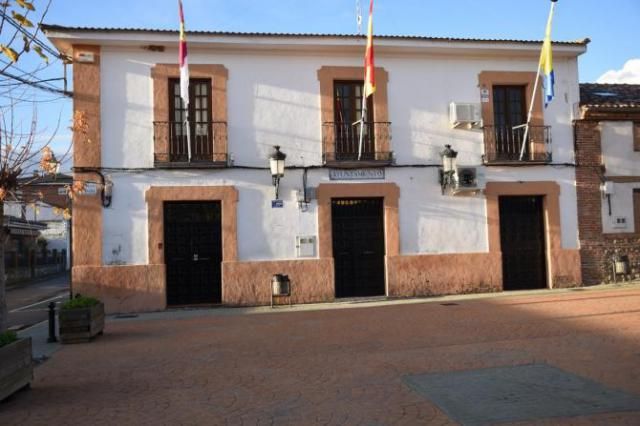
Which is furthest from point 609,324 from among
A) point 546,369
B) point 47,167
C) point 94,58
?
point 94,58

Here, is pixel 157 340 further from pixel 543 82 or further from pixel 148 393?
pixel 543 82

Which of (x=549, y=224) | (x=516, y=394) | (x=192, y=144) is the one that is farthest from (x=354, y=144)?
(x=516, y=394)

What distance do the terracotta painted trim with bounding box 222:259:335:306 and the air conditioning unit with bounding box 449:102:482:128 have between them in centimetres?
453

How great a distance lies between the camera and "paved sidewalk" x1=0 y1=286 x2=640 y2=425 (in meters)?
4.93

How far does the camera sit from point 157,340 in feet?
28.8

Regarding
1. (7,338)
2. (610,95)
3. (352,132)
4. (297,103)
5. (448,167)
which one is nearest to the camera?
(7,338)

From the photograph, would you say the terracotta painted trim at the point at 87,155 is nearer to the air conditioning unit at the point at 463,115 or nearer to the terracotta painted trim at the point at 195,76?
the terracotta painted trim at the point at 195,76

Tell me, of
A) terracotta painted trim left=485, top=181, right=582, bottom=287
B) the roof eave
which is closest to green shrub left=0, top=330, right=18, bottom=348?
the roof eave

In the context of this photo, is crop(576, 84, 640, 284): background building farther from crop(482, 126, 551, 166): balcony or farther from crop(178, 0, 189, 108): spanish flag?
crop(178, 0, 189, 108): spanish flag

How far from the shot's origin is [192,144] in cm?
1291

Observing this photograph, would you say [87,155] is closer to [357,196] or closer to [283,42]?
[283,42]

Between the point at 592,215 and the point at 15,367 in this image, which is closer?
the point at 15,367

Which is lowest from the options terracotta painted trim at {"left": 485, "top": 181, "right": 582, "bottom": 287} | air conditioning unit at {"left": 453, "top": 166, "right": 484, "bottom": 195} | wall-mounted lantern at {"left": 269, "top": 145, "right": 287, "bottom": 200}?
terracotta painted trim at {"left": 485, "top": 181, "right": 582, "bottom": 287}

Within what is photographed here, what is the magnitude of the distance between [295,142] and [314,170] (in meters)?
0.80
